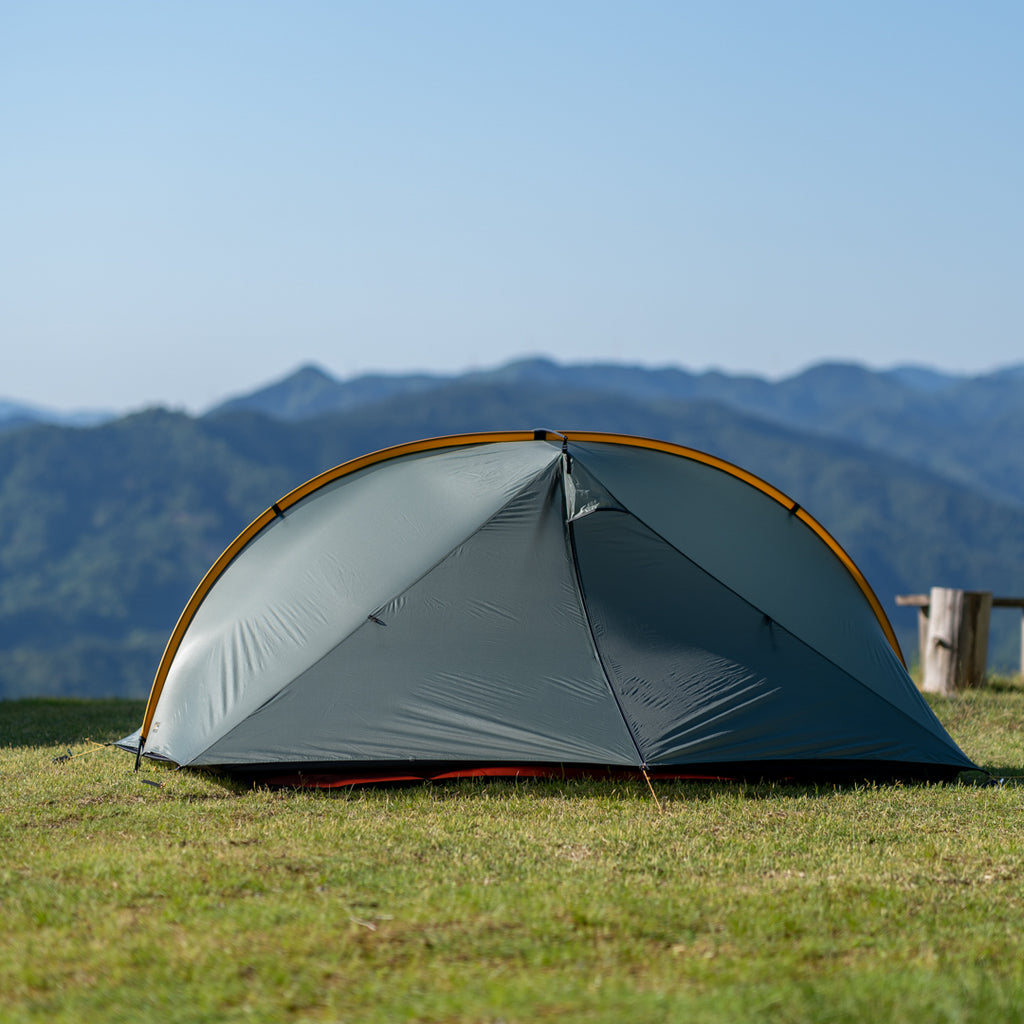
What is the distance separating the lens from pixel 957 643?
1090 centimetres

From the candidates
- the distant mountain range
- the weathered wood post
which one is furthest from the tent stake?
the distant mountain range

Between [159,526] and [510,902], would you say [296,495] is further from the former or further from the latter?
[159,526]

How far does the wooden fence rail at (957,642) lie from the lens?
35.8 ft

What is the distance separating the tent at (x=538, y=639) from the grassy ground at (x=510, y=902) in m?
Result: 0.23

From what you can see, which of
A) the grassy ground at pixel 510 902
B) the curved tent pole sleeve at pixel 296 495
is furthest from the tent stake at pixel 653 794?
the curved tent pole sleeve at pixel 296 495

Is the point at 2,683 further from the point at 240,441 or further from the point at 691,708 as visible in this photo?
the point at 691,708

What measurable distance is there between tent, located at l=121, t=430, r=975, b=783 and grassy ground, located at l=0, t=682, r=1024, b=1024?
226 millimetres

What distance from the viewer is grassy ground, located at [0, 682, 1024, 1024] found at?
345 centimetres

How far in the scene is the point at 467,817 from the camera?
5656 millimetres

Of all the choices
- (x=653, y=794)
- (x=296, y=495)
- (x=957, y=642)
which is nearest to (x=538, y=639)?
(x=653, y=794)

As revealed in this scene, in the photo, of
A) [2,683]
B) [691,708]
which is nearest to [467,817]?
[691,708]

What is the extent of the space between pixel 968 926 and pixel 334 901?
2.15 m

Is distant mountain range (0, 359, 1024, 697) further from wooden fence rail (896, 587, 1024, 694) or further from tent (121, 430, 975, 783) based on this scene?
tent (121, 430, 975, 783)

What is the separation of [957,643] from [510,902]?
25.2ft
